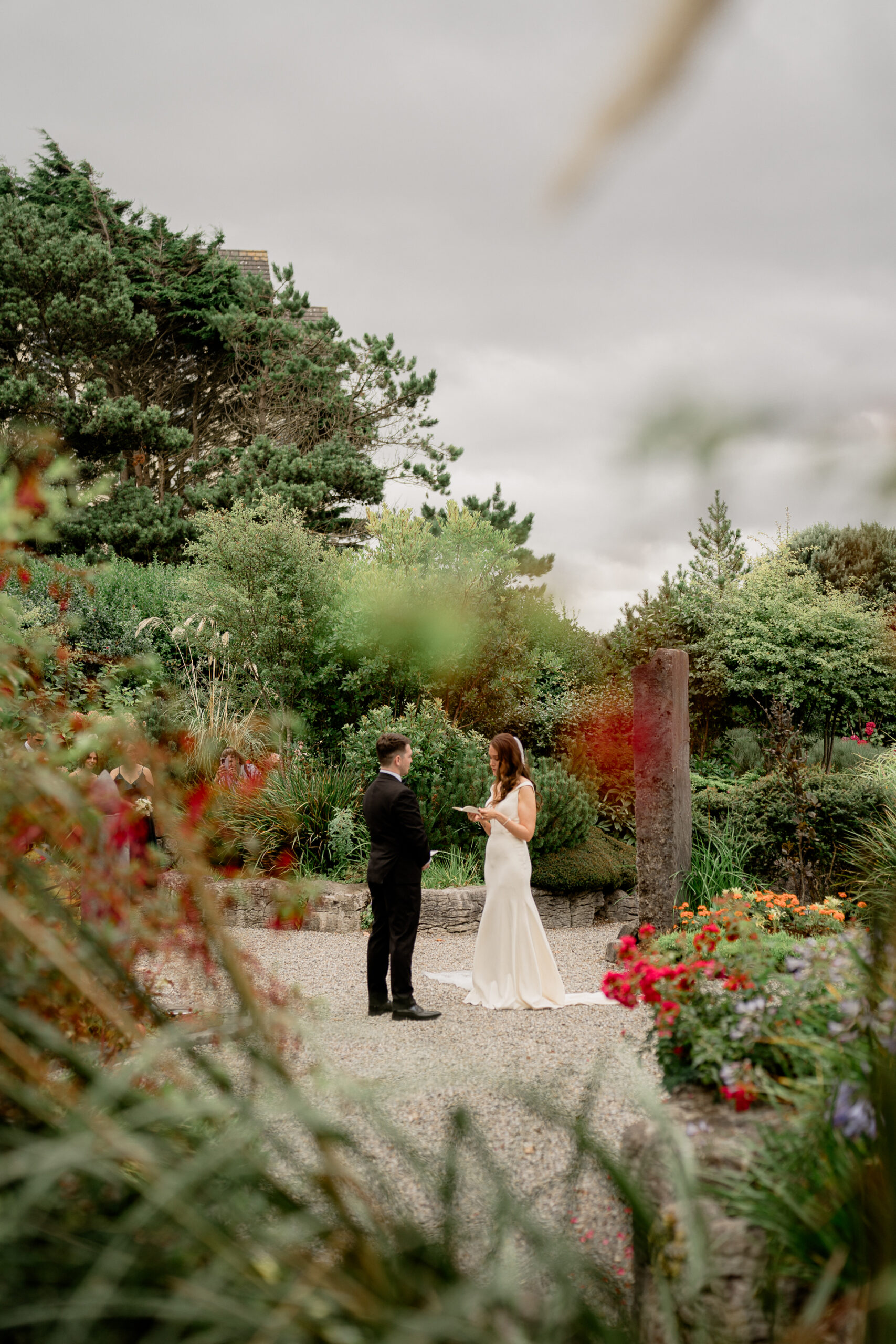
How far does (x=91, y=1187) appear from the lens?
1318mm

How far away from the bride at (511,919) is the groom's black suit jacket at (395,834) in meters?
0.65

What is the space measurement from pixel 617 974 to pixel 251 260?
2788 centimetres

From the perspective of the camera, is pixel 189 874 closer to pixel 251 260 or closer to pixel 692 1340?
pixel 692 1340

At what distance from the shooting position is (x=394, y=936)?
6.25 m

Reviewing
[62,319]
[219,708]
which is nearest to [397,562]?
[219,708]

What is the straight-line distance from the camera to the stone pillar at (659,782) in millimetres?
7602

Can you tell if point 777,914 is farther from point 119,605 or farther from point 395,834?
point 119,605

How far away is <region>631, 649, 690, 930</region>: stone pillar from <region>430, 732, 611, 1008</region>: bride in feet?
4.09

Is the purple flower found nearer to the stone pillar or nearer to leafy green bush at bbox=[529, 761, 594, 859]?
the stone pillar

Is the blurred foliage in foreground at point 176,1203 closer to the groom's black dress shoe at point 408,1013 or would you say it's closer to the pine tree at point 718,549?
the pine tree at point 718,549

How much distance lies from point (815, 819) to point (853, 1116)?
7.18 meters

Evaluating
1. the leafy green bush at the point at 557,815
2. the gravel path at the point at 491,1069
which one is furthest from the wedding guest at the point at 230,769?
the leafy green bush at the point at 557,815

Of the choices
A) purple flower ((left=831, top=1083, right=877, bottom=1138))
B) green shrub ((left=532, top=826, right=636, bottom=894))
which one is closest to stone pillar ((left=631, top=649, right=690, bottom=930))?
green shrub ((left=532, top=826, right=636, bottom=894))

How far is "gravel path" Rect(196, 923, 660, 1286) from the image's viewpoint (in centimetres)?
321
